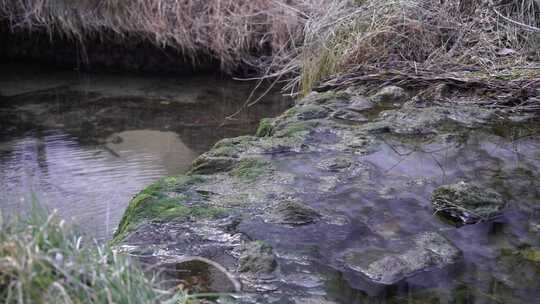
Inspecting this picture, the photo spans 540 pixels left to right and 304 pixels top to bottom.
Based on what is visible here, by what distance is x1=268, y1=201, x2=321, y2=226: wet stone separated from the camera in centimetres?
262

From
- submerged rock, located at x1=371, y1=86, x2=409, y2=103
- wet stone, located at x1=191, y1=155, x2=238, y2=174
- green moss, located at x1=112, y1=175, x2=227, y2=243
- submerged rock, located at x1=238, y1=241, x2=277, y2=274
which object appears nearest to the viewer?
submerged rock, located at x1=238, y1=241, x2=277, y2=274

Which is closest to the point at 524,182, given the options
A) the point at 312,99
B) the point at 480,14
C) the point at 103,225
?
the point at 312,99

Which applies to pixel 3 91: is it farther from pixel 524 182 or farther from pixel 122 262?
pixel 122 262

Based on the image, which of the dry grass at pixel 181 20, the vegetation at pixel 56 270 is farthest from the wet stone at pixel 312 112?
the dry grass at pixel 181 20

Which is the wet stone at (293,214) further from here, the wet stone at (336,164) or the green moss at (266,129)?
the green moss at (266,129)

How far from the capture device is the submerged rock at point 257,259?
2.24m

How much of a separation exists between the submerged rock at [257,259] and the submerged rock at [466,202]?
0.87 meters

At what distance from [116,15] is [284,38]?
1.90m

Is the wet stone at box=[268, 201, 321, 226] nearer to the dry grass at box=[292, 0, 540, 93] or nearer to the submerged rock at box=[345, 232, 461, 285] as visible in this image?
the submerged rock at box=[345, 232, 461, 285]

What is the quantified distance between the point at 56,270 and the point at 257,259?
102 cm

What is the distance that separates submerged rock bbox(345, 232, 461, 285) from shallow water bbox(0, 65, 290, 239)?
1.58 metres

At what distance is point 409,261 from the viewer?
241cm

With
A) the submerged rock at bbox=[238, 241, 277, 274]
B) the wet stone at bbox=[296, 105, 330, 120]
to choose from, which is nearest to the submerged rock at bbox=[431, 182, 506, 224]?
the submerged rock at bbox=[238, 241, 277, 274]

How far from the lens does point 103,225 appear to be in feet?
12.5
